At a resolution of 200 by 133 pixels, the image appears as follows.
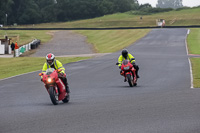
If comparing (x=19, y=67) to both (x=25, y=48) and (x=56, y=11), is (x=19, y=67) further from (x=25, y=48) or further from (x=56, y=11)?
(x=56, y=11)

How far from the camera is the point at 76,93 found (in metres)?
14.8

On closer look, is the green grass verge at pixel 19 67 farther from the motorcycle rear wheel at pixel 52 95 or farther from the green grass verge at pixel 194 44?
the motorcycle rear wheel at pixel 52 95

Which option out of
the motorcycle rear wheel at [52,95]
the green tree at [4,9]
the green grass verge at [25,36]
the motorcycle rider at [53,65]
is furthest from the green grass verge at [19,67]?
the green tree at [4,9]

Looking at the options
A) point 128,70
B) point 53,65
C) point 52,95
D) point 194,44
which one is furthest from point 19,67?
point 194,44

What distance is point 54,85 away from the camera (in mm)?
11352

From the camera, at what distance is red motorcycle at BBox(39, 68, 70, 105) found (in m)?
11.2

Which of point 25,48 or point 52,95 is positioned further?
point 25,48

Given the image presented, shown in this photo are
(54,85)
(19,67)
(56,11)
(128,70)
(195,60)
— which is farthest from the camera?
(56,11)

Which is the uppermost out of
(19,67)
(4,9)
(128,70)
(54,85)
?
(4,9)

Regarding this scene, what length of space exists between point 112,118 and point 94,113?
835 millimetres

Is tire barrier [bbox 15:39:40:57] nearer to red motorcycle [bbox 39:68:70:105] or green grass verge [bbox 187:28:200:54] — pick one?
green grass verge [bbox 187:28:200:54]

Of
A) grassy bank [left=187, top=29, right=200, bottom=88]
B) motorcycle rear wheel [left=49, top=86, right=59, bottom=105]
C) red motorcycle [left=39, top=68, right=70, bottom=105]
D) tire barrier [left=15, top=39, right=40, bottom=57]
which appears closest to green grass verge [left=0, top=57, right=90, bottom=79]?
tire barrier [left=15, top=39, right=40, bottom=57]

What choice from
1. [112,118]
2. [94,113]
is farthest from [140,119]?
[94,113]

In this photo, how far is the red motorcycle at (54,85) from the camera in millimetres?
11156
